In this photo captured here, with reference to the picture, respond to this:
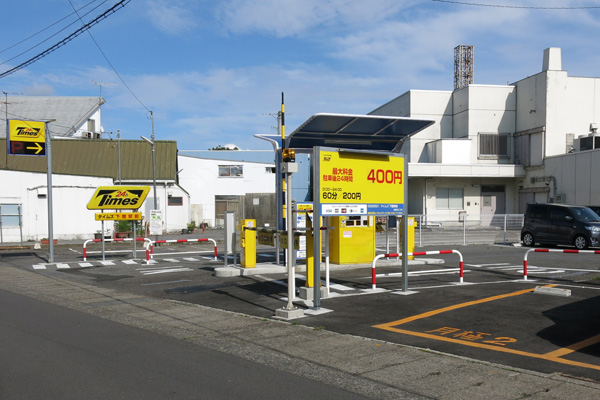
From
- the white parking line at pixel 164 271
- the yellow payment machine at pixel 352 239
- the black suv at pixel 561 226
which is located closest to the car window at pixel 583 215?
the black suv at pixel 561 226

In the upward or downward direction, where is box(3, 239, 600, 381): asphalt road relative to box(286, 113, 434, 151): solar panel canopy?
downward

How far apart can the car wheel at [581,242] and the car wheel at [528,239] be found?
7.07 ft

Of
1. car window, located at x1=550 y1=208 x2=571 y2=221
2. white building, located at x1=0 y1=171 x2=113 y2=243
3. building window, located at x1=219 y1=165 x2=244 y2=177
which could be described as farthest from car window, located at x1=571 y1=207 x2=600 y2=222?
building window, located at x1=219 y1=165 x2=244 y2=177

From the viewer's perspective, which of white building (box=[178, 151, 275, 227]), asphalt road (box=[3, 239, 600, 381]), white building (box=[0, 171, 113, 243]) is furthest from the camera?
white building (box=[178, 151, 275, 227])

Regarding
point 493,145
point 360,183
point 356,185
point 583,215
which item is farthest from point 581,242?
point 493,145

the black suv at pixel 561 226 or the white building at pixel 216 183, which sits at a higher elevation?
the white building at pixel 216 183

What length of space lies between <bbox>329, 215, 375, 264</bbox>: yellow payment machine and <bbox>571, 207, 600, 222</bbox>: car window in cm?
1079

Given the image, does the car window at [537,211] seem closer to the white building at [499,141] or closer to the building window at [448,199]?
the white building at [499,141]

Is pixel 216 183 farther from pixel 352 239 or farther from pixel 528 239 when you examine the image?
pixel 352 239

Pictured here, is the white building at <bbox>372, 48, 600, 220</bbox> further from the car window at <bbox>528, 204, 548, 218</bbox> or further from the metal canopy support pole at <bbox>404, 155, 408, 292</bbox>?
the metal canopy support pole at <bbox>404, 155, 408, 292</bbox>

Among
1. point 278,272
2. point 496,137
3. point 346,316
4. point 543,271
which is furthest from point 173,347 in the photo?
point 496,137

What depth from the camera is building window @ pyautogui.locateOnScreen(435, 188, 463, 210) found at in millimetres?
39656

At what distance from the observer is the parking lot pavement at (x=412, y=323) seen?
6.20m

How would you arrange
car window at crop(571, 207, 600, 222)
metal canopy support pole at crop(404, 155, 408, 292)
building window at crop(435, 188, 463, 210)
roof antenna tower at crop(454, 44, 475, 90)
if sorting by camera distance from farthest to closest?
roof antenna tower at crop(454, 44, 475, 90), building window at crop(435, 188, 463, 210), car window at crop(571, 207, 600, 222), metal canopy support pole at crop(404, 155, 408, 292)
